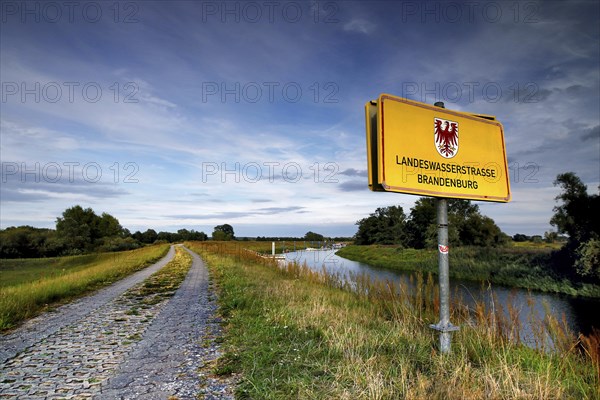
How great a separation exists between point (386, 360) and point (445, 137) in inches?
114

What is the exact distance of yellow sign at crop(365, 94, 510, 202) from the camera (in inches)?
148

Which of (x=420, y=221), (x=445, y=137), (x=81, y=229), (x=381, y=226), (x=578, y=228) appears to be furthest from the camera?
(x=381, y=226)

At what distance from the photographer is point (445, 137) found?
4195 mm

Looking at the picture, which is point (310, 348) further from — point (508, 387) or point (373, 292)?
point (373, 292)

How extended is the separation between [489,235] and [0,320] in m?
46.0

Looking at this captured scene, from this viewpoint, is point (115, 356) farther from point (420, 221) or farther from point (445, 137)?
point (420, 221)

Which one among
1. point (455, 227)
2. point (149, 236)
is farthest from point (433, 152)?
point (149, 236)

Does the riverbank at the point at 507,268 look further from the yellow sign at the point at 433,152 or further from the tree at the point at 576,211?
the yellow sign at the point at 433,152

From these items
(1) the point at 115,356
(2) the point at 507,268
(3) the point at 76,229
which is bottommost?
(2) the point at 507,268

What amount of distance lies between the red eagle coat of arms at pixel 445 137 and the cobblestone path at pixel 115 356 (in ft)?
12.3

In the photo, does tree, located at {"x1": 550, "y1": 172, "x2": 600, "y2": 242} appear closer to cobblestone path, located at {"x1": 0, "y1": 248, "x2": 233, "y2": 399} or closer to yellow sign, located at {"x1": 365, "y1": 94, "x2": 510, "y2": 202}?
yellow sign, located at {"x1": 365, "y1": 94, "x2": 510, "y2": 202}

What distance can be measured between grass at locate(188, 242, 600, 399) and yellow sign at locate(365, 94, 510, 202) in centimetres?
196

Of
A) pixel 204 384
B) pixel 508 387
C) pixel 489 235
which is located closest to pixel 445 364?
pixel 508 387

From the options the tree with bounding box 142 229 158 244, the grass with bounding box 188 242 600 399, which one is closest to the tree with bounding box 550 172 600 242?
the grass with bounding box 188 242 600 399
